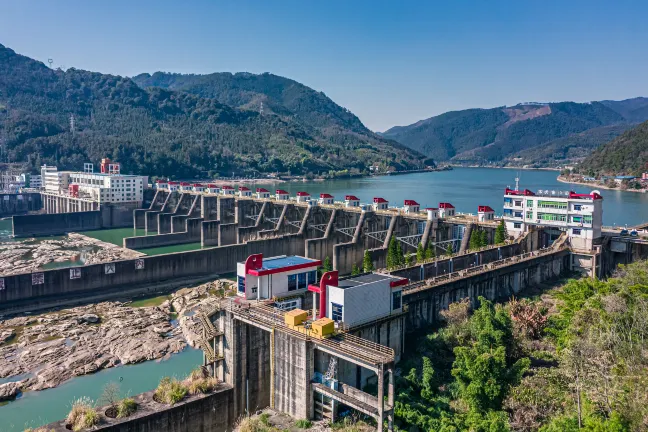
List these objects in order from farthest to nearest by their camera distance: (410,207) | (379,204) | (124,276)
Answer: (379,204) → (410,207) → (124,276)

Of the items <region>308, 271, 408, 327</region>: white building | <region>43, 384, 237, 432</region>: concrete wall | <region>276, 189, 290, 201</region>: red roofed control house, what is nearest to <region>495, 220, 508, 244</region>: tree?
<region>308, 271, 408, 327</region>: white building

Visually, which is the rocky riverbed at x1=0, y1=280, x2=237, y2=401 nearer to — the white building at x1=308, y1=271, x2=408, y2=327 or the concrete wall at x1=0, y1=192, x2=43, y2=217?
the white building at x1=308, y1=271, x2=408, y2=327

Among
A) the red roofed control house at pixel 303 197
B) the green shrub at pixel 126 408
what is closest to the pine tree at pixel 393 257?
the red roofed control house at pixel 303 197

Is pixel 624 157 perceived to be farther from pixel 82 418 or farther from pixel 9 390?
pixel 82 418

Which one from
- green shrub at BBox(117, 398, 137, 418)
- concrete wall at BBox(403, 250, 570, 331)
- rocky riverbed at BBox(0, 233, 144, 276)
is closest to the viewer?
green shrub at BBox(117, 398, 137, 418)

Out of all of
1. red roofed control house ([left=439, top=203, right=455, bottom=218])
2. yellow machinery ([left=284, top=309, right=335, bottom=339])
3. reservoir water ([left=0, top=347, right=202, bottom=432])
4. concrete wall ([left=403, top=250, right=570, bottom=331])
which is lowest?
reservoir water ([left=0, top=347, right=202, bottom=432])

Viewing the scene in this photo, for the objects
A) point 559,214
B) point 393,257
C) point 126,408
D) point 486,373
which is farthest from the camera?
point 559,214

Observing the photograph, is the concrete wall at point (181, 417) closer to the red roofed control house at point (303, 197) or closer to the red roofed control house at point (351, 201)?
the red roofed control house at point (351, 201)

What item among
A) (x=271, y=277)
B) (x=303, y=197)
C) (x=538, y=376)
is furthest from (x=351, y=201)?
(x=538, y=376)
